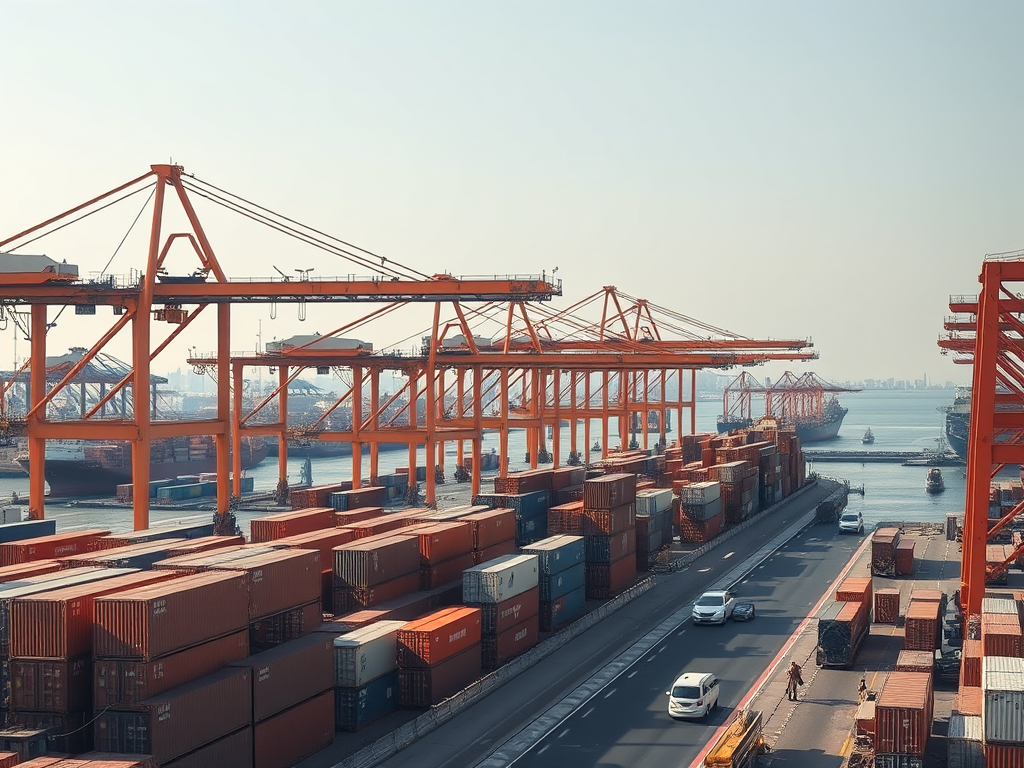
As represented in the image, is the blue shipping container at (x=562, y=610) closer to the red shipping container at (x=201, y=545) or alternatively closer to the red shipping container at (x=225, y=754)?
the red shipping container at (x=201, y=545)

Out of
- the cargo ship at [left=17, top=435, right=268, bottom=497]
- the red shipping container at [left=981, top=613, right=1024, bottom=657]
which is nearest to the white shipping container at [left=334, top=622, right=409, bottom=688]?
the red shipping container at [left=981, top=613, right=1024, bottom=657]

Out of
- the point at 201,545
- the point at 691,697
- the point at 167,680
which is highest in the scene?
the point at 201,545

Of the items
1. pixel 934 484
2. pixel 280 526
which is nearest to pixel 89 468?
pixel 280 526

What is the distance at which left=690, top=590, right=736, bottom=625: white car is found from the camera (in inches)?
1731

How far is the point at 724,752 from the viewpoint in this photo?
1035 inches

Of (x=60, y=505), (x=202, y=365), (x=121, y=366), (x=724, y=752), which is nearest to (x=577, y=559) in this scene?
(x=724, y=752)

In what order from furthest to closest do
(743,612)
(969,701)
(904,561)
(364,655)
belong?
(904,561), (743,612), (364,655), (969,701)

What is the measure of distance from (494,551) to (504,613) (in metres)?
6.06

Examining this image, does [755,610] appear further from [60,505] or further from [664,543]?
[60,505]

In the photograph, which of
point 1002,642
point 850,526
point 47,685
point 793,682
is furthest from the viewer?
point 850,526

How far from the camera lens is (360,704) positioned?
30.1 meters

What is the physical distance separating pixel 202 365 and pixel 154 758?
71307 millimetres

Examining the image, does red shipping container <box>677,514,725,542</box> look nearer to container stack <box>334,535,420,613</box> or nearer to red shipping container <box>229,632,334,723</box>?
container stack <box>334,535,420,613</box>

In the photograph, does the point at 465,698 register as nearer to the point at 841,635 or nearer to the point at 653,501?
the point at 841,635
